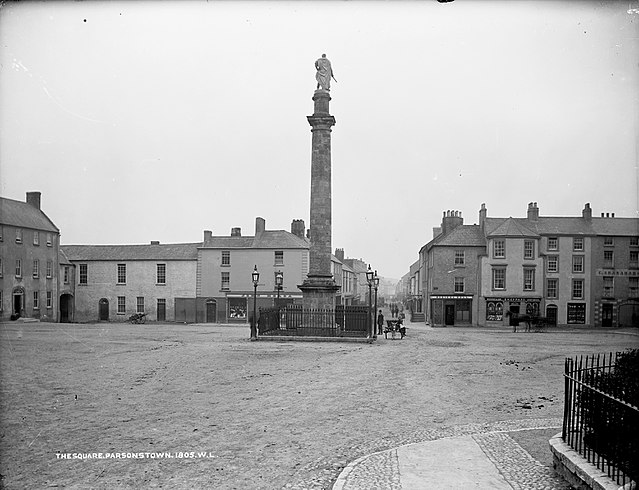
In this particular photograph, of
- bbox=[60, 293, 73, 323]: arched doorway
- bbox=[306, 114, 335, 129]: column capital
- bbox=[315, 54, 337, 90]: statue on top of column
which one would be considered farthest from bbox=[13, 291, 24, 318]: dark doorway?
bbox=[315, 54, 337, 90]: statue on top of column

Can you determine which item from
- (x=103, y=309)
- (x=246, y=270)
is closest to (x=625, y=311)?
(x=246, y=270)

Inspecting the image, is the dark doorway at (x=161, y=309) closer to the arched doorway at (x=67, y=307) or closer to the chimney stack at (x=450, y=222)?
the arched doorway at (x=67, y=307)

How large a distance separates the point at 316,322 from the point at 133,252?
2940 cm

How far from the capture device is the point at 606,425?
6207mm

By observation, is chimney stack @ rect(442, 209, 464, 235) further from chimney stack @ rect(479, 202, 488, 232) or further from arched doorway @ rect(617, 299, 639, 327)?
arched doorway @ rect(617, 299, 639, 327)

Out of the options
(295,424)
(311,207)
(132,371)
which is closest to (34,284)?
(311,207)

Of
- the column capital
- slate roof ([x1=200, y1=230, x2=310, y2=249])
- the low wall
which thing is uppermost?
the column capital

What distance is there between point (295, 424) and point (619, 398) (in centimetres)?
530

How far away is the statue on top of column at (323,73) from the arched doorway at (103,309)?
32.1 meters

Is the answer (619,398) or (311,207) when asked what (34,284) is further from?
(619,398)

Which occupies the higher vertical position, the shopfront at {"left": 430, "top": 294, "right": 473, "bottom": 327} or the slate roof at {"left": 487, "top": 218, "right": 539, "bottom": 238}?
the slate roof at {"left": 487, "top": 218, "right": 539, "bottom": 238}

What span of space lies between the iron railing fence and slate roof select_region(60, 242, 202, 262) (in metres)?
44.5

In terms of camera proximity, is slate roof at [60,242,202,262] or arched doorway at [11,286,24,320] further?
slate roof at [60,242,202,262]

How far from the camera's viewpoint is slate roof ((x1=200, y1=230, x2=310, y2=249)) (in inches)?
1913
